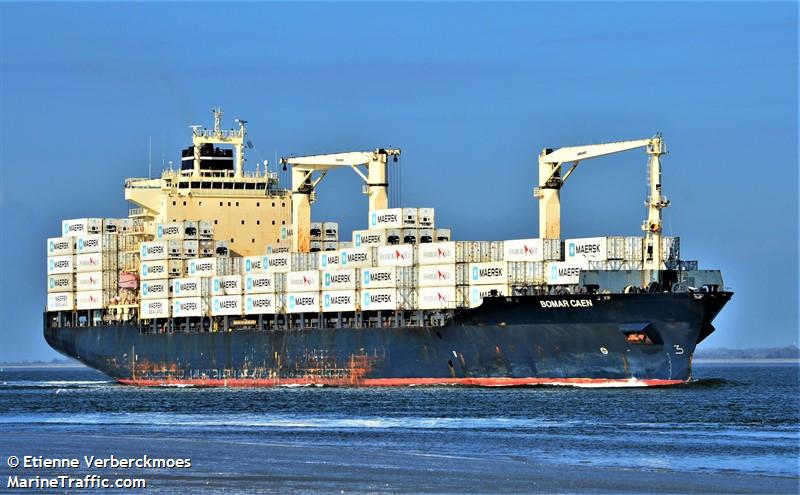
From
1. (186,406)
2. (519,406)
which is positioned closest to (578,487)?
(519,406)

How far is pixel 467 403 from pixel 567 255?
471 inches

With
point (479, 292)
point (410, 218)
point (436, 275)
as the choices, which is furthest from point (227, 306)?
point (479, 292)

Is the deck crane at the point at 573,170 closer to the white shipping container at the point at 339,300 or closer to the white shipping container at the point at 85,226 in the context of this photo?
the white shipping container at the point at 339,300

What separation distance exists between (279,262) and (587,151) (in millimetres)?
19651

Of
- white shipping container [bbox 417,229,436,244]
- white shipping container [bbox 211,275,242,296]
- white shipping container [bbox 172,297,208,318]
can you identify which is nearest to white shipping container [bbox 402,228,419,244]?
white shipping container [bbox 417,229,436,244]

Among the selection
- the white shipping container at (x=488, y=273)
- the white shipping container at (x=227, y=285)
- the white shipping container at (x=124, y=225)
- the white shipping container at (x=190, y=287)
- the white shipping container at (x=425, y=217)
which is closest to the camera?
the white shipping container at (x=488, y=273)

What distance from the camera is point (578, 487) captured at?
34.2 m

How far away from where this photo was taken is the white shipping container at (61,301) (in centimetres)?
9738

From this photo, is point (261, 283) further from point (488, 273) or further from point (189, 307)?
point (488, 273)

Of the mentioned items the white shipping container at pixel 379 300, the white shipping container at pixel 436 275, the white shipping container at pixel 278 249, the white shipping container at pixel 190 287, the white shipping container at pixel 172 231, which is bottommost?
the white shipping container at pixel 379 300

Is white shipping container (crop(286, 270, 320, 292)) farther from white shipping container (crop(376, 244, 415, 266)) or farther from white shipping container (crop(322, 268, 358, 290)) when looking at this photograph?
white shipping container (crop(376, 244, 415, 266))

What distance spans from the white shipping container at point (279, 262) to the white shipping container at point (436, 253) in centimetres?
1029

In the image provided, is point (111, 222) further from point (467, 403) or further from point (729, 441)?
point (729, 441)

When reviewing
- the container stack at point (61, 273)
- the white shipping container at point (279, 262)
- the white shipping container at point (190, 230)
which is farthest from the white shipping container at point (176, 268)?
the container stack at point (61, 273)
